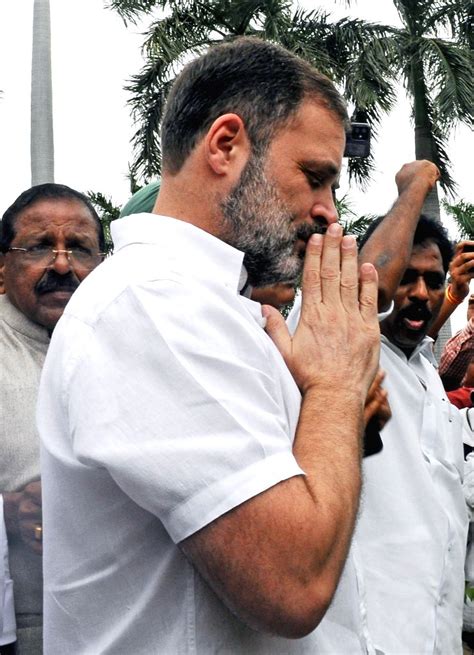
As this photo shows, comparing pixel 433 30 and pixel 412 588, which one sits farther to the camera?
pixel 433 30

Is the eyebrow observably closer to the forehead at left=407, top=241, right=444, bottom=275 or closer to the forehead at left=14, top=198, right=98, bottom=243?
the forehead at left=14, top=198, right=98, bottom=243

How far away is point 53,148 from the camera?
971 cm

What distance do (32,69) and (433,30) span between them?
8626mm

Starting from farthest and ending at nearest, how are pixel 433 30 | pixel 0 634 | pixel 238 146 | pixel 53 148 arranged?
pixel 433 30, pixel 53 148, pixel 0 634, pixel 238 146

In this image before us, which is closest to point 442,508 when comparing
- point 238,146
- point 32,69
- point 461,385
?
point 238,146

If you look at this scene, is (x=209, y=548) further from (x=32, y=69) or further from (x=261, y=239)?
(x=32, y=69)

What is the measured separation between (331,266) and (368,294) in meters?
0.08

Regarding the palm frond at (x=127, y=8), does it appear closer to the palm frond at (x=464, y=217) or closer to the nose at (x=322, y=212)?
the palm frond at (x=464, y=217)

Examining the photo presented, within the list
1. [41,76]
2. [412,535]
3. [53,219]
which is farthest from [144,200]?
[41,76]

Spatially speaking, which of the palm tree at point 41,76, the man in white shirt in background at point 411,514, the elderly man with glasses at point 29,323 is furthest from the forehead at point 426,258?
the palm tree at point 41,76

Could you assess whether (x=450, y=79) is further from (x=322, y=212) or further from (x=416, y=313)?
(x=322, y=212)

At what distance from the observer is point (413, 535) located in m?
2.73

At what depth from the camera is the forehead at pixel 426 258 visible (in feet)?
11.9

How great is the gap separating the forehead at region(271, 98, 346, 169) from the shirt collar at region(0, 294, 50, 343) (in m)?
1.28
